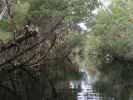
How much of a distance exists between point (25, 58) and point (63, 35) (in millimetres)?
7873

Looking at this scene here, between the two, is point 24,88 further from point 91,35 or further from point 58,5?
point 91,35

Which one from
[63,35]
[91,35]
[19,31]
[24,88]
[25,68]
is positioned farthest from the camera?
[91,35]

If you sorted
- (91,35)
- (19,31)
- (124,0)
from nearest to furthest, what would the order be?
(19,31), (124,0), (91,35)

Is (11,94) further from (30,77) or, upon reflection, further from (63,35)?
(63,35)

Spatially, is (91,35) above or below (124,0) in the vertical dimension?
below

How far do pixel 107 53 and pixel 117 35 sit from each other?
5.49 m

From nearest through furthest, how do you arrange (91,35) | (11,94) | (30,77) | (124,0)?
1. (11,94)
2. (30,77)
3. (124,0)
4. (91,35)

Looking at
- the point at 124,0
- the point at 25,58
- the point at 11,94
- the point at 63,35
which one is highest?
the point at 124,0

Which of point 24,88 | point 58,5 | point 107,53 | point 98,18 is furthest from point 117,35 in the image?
point 24,88

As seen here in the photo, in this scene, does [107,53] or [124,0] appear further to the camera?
[107,53]

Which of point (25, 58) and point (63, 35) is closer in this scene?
point (25, 58)

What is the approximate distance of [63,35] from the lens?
111ft

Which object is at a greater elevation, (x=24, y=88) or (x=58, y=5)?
(x=58, y=5)

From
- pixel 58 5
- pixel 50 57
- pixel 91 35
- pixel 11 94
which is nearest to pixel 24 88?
pixel 11 94
